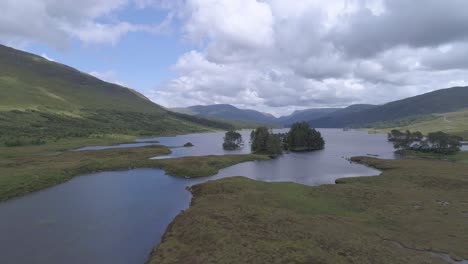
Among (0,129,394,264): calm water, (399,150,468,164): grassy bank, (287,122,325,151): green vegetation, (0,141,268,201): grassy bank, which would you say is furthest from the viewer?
(287,122,325,151): green vegetation

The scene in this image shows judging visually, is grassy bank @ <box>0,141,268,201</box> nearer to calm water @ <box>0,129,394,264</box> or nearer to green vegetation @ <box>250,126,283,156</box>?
calm water @ <box>0,129,394,264</box>

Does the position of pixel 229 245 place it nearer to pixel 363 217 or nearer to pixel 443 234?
pixel 363 217

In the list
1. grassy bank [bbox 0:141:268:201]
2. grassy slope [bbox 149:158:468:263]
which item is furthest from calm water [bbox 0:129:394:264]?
grassy slope [bbox 149:158:468:263]

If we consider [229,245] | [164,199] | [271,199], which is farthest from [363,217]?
[164,199]

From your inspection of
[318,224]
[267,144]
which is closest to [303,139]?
[267,144]

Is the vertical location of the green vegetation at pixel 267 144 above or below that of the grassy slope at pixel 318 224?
above

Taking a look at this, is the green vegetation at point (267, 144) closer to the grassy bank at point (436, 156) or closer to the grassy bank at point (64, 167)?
the grassy bank at point (64, 167)

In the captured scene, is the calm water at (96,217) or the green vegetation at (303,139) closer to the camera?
the calm water at (96,217)

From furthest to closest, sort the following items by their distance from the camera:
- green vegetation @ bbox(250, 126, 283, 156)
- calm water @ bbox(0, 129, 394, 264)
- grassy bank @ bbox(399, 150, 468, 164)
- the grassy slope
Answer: green vegetation @ bbox(250, 126, 283, 156) < grassy bank @ bbox(399, 150, 468, 164) < calm water @ bbox(0, 129, 394, 264) < the grassy slope

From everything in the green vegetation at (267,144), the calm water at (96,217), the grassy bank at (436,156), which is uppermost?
the green vegetation at (267,144)

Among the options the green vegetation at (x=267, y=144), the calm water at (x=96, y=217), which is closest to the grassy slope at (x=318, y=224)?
the calm water at (x=96, y=217)
